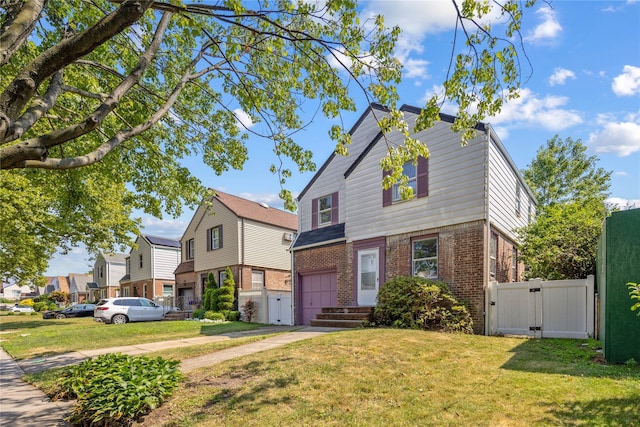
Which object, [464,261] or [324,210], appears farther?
[324,210]

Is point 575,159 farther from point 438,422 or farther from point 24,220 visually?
point 24,220

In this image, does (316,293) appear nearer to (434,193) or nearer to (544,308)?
(434,193)

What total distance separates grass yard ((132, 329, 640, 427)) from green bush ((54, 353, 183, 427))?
0.21 meters

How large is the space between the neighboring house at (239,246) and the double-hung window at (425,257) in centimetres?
1114

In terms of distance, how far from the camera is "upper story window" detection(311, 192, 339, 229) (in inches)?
656

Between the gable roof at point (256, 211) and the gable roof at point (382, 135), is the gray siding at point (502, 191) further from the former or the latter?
the gable roof at point (256, 211)

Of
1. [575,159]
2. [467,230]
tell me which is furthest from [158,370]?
[575,159]

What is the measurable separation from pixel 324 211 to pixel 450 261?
22.8 feet

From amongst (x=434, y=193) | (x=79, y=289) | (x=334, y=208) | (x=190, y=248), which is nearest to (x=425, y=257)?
(x=434, y=193)

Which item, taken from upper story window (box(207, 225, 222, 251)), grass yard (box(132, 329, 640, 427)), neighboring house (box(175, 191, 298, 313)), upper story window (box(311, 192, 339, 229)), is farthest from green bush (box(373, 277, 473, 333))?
upper story window (box(207, 225, 222, 251))

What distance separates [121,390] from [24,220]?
15327 mm

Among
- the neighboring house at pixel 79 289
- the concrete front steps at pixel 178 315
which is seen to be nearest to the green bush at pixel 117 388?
the concrete front steps at pixel 178 315

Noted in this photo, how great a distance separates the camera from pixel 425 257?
12281 mm

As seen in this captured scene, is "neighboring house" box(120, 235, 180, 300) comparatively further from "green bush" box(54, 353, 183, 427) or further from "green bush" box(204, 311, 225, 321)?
"green bush" box(54, 353, 183, 427)
